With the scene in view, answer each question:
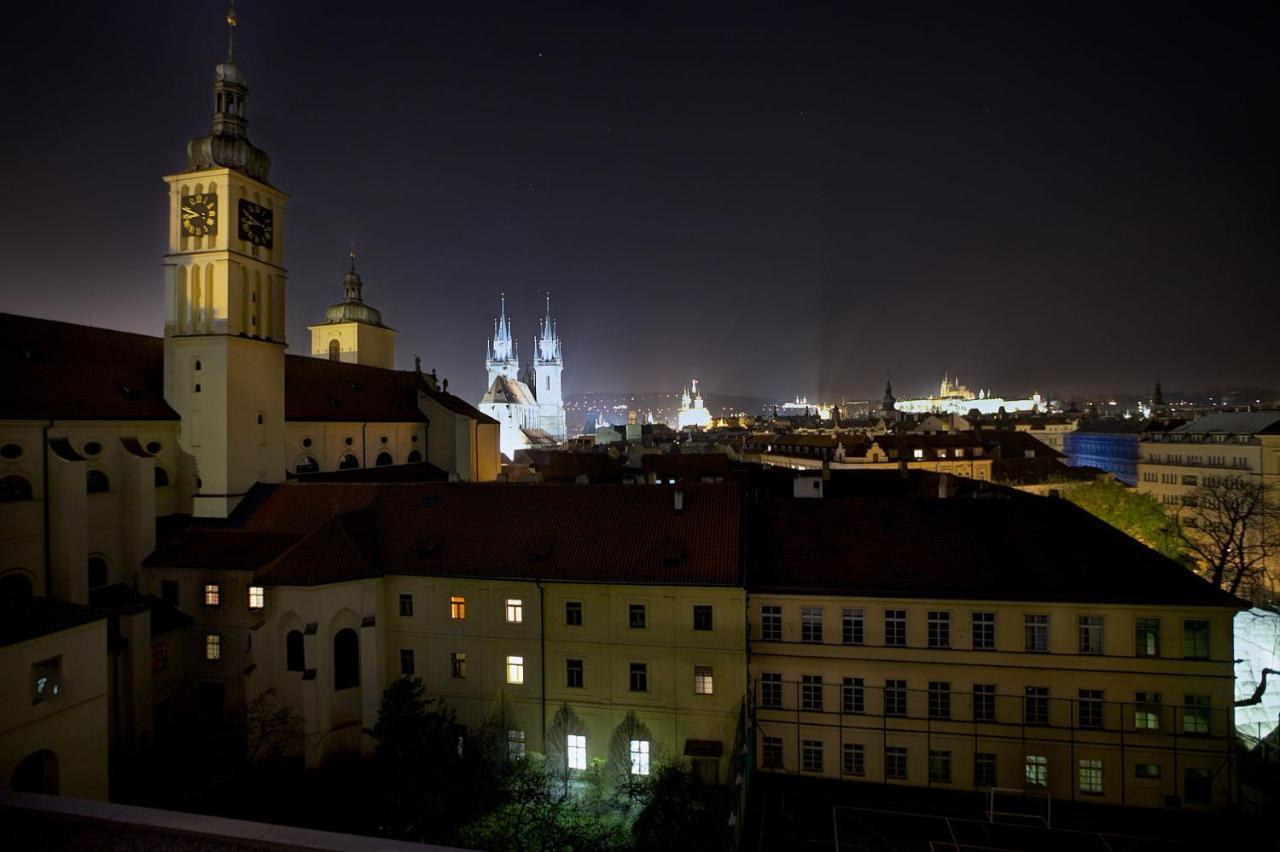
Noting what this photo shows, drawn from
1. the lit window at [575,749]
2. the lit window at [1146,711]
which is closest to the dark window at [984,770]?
the lit window at [1146,711]

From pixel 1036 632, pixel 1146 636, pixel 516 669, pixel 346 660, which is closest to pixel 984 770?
pixel 1036 632

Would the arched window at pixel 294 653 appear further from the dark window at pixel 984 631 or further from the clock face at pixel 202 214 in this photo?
the dark window at pixel 984 631

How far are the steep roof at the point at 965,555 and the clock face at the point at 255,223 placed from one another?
28.5m

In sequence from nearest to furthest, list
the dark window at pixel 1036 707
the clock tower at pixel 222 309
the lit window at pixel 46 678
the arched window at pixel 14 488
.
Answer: the lit window at pixel 46 678 < the dark window at pixel 1036 707 < the arched window at pixel 14 488 < the clock tower at pixel 222 309

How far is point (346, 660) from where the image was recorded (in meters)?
26.5

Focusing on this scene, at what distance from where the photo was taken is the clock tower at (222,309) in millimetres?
34188

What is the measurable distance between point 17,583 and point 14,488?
3446 millimetres

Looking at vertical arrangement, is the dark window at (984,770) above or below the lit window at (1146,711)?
below

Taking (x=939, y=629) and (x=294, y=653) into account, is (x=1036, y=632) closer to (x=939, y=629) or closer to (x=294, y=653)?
(x=939, y=629)

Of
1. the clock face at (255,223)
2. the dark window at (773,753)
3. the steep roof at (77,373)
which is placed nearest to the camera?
the dark window at (773,753)

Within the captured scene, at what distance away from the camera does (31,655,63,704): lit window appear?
18797 millimetres

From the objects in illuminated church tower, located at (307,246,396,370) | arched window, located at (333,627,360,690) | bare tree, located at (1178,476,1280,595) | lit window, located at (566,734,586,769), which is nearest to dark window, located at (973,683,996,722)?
lit window, located at (566,734,586,769)

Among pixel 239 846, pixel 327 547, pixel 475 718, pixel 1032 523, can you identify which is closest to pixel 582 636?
pixel 475 718

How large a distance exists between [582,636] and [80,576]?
63.8 feet
